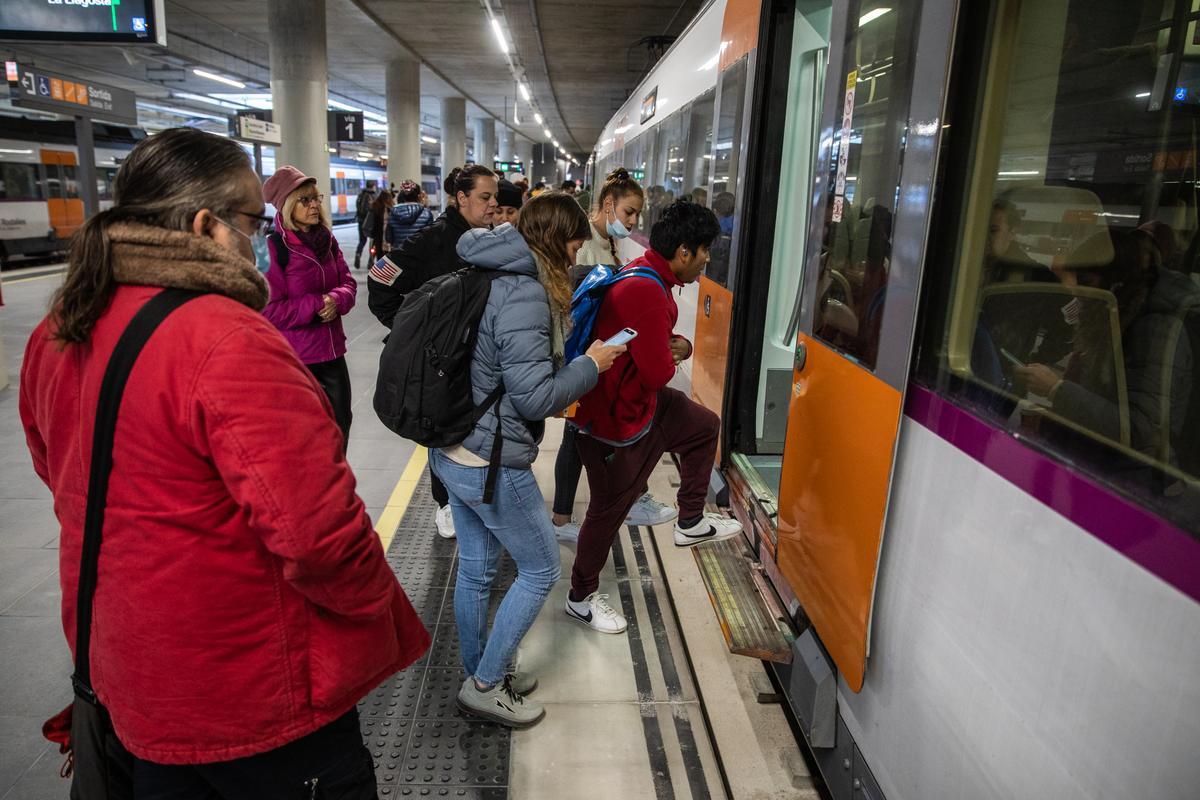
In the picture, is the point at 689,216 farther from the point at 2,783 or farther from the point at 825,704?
the point at 2,783

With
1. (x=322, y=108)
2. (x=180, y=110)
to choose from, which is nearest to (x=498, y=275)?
(x=322, y=108)

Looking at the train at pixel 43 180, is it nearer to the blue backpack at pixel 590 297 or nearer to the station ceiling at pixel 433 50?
the station ceiling at pixel 433 50

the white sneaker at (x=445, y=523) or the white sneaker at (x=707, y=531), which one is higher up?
the white sneaker at (x=707, y=531)

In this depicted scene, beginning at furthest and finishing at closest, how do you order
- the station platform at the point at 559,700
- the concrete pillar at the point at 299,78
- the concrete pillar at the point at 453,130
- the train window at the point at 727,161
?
the concrete pillar at the point at 453,130
the concrete pillar at the point at 299,78
the train window at the point at 727,161
the station platform at the point at 559,700

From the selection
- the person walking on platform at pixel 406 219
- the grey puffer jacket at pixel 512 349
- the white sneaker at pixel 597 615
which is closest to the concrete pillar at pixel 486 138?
the person walking on platform at pixel 406 219

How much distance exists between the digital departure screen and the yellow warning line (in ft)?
12.7

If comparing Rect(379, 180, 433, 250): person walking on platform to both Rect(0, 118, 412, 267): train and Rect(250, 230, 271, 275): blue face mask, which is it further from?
Rect(0, 118, 412, 267): train

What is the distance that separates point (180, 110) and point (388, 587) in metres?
43.9

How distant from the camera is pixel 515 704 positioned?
9.40 ft

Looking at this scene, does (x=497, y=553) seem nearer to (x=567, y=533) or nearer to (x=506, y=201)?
(x=567, y=533)

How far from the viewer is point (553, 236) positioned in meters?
2.57

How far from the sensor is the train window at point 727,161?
4102mm

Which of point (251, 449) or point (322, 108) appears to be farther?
point (322, 108)

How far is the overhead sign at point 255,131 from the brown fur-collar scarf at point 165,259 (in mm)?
12072
